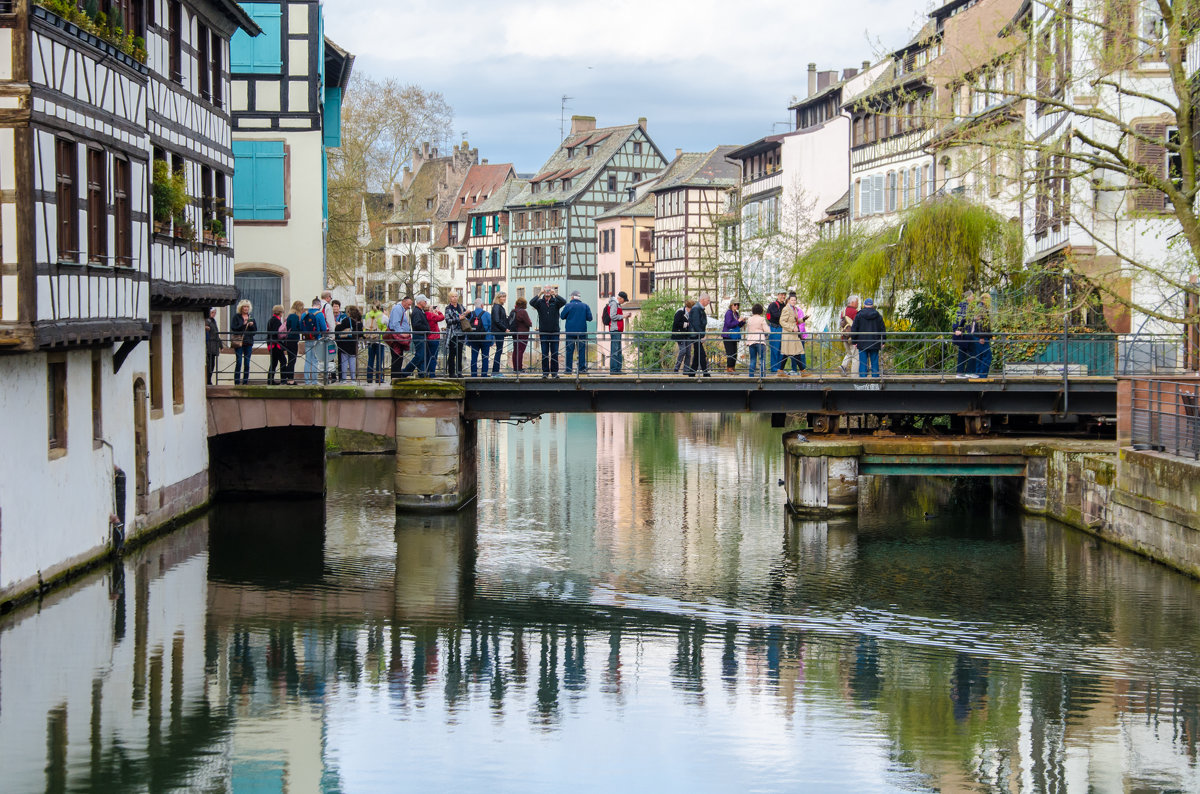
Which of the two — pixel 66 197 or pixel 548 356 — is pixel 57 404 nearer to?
pixel 66 197

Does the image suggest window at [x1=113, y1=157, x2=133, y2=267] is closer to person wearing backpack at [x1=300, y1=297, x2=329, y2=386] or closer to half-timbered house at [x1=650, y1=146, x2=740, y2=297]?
person wearing backpack at [x1=300, y1=297, x2=329, y2=386]

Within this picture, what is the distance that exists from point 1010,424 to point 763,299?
29.8m

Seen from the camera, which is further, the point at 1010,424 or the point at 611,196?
the point at 611,196

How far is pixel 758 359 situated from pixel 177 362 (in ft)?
32.6

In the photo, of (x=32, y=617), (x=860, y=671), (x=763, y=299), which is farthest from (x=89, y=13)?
(x=763, y=299)

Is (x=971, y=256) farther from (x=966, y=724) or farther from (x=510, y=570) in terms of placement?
(x=966, y=724)

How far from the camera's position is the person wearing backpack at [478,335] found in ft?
89.5

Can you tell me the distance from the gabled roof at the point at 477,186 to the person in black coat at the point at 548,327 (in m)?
75.4

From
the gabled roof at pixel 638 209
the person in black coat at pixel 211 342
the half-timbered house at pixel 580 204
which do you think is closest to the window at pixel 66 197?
the person in black coat at pixel 211 342

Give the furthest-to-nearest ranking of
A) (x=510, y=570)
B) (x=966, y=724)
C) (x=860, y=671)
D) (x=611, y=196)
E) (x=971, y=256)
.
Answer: (x=611, y=196) → (x=971, y=256) → (x=510, y=570) → (x=860, y=671) → (x=966, y=724)

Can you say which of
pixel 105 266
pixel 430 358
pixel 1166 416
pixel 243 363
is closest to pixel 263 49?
pixel 243 363

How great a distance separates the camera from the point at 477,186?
10675 centimetres

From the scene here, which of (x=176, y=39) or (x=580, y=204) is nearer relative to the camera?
(x=176, y=39)

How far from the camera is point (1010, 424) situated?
102 feet
